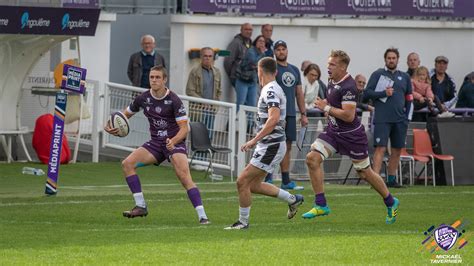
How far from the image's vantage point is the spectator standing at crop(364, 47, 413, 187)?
76.1 feet

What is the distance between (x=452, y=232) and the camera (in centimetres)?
1430

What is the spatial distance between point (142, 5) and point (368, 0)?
5.12 meters

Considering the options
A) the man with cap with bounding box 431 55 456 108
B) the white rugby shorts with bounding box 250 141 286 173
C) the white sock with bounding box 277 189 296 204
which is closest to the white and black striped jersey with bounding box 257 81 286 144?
the white rugby shorts with bounding box 250 141 286 173

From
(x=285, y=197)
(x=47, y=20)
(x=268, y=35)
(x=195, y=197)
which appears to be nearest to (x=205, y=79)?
(x=268, y=35)

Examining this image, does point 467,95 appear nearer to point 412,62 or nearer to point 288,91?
point 412,62

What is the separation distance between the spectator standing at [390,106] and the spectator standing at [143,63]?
4.72 meters

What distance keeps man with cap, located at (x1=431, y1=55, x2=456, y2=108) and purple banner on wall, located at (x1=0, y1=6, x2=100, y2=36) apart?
806cm

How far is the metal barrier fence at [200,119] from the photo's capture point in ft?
81.8

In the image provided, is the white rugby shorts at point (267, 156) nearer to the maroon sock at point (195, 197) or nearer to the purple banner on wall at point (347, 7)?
the maroon sock at point (195, 197)

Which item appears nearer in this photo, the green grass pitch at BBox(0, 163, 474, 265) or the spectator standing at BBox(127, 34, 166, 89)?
the green grass pitch at BBox(0, 163, 474, 265)

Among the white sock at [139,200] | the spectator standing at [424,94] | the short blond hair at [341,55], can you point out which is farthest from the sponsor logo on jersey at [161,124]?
the spectator standing at [424,94]

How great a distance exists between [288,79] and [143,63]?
16.5ft

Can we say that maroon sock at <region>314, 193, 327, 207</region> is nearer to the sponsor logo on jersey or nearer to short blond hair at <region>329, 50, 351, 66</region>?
short blond hair at <region>329, 50, 351, 66</region>

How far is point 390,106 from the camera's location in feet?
76.4
